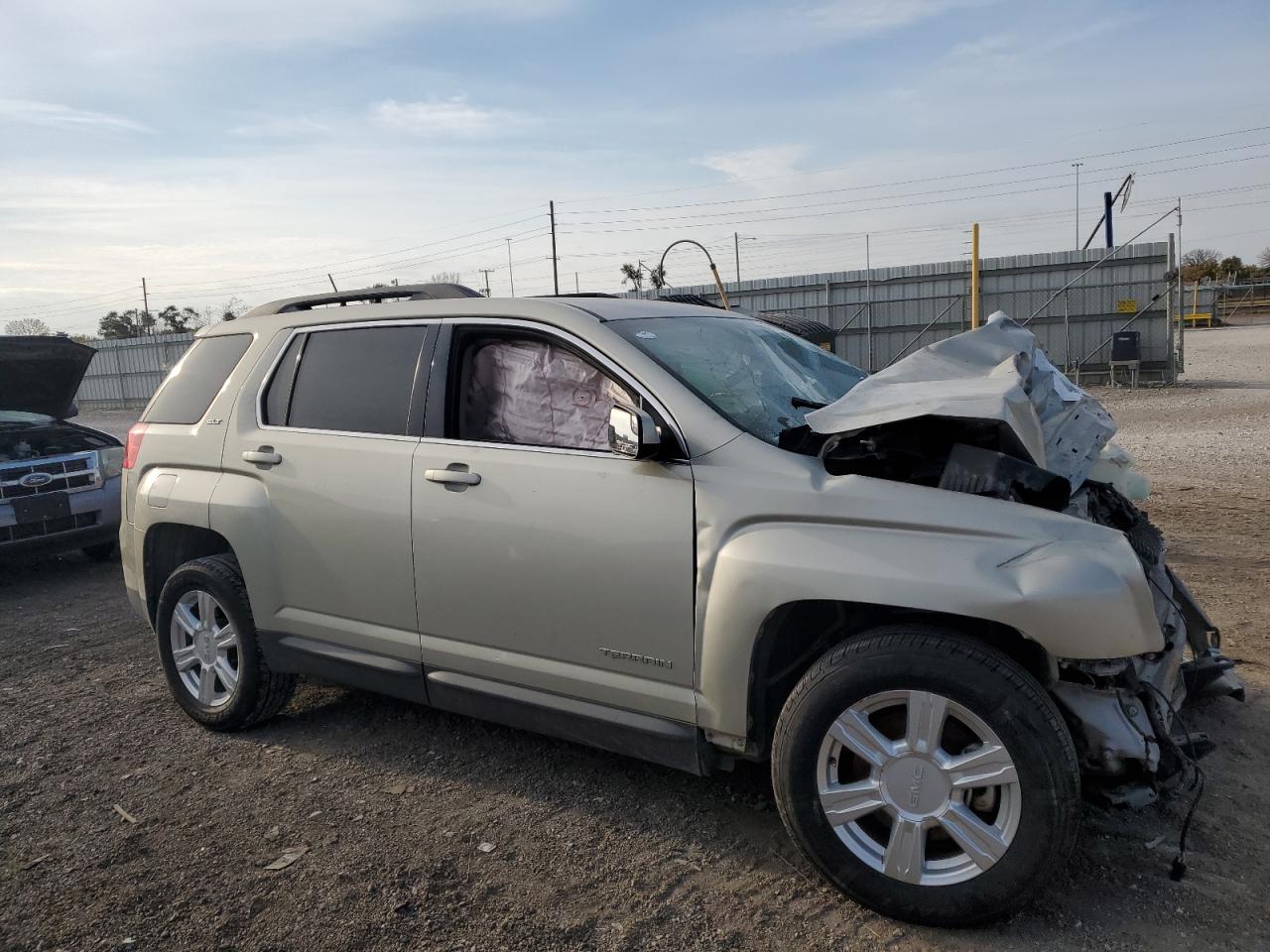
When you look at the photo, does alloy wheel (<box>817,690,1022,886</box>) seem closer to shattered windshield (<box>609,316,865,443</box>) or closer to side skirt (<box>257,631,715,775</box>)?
side skirt (<box>257,631,715,775</box>)

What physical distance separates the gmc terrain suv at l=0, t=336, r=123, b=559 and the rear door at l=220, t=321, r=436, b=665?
4.16m

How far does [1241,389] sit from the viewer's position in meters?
17.8

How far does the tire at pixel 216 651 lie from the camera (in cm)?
420

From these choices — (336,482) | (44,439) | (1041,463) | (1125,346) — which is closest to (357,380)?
(336,482)

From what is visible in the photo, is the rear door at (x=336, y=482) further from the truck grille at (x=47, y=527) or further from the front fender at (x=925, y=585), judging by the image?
the truck grille at (x=47, y=527)

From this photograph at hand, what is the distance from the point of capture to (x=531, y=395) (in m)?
3.54

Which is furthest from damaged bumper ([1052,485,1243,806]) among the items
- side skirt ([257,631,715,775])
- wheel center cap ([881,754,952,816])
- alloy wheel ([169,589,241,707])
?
alloy wheel ([169,589,241,707])

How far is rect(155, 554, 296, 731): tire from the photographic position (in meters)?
4.20

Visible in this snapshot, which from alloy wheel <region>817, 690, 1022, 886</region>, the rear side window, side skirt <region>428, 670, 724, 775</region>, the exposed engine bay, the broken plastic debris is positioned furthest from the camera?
the exposed engine bay

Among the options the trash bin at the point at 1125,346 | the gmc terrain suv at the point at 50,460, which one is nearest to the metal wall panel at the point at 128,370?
the gmc terrain suv at the point at 50,460

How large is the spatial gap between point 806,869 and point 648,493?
128 centimetres

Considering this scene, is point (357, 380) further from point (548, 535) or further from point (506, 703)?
point (506, 703)

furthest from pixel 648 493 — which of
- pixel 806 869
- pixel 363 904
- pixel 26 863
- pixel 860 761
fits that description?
pixel 26 863

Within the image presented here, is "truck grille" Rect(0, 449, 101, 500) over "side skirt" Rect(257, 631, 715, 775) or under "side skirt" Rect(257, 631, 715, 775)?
over
